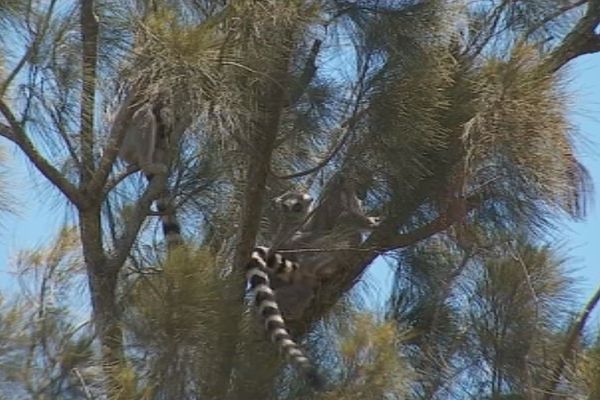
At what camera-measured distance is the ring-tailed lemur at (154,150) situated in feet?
16.1

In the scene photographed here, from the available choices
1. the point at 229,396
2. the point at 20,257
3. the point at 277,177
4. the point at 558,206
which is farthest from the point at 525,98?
the point at 20,257

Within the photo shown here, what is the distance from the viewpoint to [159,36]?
4254 millimetres

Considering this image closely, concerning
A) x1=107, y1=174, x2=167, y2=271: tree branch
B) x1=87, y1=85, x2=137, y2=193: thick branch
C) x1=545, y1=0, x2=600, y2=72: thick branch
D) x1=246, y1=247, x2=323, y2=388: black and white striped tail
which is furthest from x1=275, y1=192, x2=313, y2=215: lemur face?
x1=545, y1=0, x2=600, y2=72: thick branch

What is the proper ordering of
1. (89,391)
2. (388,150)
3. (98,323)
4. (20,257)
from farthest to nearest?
(20,257)
(388,150)
(98,323)
(89,391)

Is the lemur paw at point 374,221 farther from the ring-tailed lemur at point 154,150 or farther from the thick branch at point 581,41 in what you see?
the thick branch at point 581,41

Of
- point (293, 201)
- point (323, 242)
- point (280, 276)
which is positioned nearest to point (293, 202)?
point (293, 201)

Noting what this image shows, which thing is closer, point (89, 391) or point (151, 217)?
point (89, 391)

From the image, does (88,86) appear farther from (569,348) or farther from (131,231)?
(569,348)

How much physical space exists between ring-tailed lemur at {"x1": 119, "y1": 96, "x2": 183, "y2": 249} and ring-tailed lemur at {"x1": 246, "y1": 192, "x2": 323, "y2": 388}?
0.24 m

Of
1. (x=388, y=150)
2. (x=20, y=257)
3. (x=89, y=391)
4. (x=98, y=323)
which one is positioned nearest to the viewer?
(x=89, y=391)

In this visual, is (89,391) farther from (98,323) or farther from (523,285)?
(523,285)

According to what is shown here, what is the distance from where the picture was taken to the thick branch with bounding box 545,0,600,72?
15.9ft

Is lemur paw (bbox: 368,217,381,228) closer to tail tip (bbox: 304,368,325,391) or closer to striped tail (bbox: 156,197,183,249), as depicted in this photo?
striped tail (bbox: 156,197,183,249)

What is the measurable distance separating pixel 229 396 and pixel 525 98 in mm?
1093
